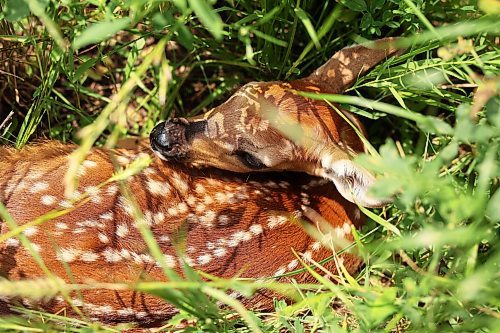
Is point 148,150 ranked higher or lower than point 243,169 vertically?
higher

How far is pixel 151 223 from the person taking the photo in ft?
10.6

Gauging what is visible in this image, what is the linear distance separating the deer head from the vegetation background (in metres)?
0.12

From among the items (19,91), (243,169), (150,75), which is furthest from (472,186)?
(19,91)

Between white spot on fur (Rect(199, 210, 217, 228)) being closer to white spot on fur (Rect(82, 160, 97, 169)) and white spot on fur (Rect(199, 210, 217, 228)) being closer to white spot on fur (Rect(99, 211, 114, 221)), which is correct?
white spot on fur (Rect(99, 211, 114, 221))

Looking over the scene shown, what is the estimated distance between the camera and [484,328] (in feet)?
8.28

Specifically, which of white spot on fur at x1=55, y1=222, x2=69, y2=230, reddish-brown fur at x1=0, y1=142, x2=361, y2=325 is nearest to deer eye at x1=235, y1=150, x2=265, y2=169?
reddish-brown fur at x1=0, y1=142, x2=361, y2=325

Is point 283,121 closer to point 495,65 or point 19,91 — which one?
point 495,65

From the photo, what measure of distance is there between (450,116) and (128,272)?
1997mm

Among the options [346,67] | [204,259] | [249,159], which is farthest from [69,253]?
[346,67]

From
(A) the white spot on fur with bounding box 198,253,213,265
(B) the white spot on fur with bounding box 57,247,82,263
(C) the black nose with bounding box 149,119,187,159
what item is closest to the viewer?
(B) the white spot on fur with bounding box 57,247,82,263

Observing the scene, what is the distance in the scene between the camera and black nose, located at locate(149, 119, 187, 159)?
3.44 metres

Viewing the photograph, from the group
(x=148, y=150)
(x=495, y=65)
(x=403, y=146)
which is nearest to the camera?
(x=495, y=65)

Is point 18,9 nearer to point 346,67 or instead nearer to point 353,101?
point 353,101

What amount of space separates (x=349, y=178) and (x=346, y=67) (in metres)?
0.57
